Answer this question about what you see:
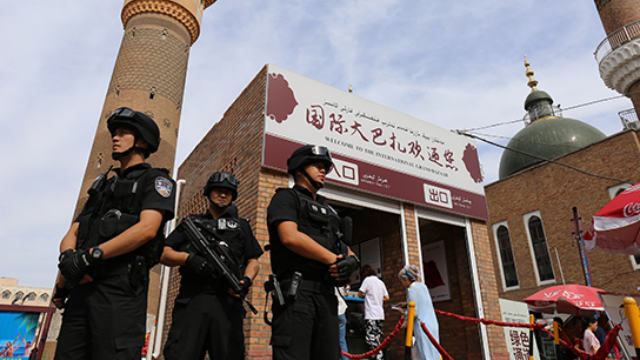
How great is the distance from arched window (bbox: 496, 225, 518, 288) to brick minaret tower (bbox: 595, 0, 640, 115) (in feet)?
33.1

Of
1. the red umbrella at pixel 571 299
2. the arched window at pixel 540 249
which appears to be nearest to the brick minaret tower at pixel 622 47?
the arched window at pixel 540 249

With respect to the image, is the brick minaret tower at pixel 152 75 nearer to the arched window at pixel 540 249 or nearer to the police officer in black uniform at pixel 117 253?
the police officer in black uniform at pixel 117 253

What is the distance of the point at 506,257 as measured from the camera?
24531mm

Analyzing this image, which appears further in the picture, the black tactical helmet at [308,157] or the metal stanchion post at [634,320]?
the metal stanchion post at [634,320]

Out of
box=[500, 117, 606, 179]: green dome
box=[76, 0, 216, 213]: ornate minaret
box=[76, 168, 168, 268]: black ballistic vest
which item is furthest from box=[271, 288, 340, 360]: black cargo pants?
box=[500, 117, 606, 179]: green dome

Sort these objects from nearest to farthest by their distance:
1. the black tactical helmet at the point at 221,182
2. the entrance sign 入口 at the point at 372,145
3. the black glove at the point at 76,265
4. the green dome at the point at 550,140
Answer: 1. the black glove at the point at 76,265
2. the black tactical helmet at the point at 221,182
3. the entrance sign 入口 at the point at 372,145
4. the green dome at the point at 550,140

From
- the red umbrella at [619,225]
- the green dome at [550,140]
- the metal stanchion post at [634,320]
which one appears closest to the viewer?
the metal stanchion post at [634,320]

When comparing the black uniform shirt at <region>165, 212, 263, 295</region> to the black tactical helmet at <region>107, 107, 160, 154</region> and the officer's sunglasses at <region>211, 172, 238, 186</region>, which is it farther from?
the black tactical helmet at <region>107, 107, 160, 154</region>

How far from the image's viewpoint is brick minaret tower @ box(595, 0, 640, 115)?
21562mm

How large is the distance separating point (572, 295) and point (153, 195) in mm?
10971

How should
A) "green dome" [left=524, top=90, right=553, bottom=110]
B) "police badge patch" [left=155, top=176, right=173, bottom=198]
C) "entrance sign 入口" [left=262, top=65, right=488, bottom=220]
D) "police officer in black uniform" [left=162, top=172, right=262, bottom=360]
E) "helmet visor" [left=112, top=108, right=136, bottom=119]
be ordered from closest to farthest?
"police badge patch" [left=155, top=176, right=173, bottom=198], "helmet visor" [left=112, top=108, right=136, bottom=119], "police officer in black uniform" [left=162, top=172, right=262, bottom=360], "entrance sign 入口" [left=262, top=65, right=488, bottom=220], "green dome" [left=524, top=90, right=553, bottom=110]

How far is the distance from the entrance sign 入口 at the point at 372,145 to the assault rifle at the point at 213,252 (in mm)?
3219

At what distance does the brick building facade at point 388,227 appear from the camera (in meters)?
6.38

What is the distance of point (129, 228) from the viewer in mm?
2053
